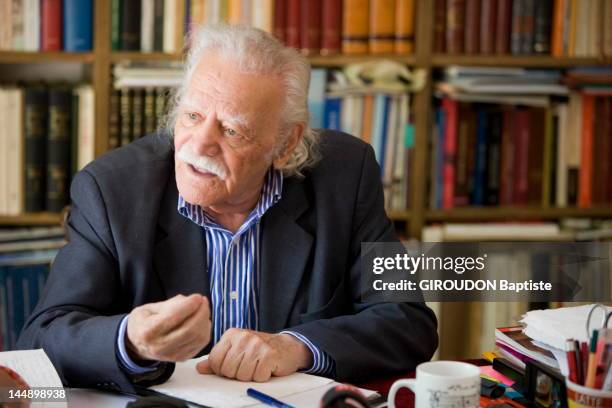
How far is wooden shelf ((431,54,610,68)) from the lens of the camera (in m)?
2.76

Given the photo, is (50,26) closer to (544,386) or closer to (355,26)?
(355,26)

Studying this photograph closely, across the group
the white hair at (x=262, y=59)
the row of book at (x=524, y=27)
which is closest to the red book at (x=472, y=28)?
the row of book at (x=524, y=27)

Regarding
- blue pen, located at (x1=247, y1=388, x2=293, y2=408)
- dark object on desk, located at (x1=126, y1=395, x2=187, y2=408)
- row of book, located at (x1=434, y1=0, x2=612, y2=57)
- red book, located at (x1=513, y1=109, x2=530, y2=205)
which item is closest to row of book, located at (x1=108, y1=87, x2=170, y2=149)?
row of book, located at (x1=434, y1=0, x2=612, y2=57)

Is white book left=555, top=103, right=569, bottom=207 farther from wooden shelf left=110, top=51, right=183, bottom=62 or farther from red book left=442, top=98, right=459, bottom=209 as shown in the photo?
wooden shelf left=110, top=51, right=183, bottom=62

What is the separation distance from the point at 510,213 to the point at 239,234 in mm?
1362

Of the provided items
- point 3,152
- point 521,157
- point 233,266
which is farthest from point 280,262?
point 521,157

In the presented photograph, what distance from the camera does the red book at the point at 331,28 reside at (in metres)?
2.70

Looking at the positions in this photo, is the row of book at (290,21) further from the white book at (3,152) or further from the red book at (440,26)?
the white book at (3,152)

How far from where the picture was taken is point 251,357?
4.53 ft

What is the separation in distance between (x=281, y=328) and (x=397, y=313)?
244 millimetres

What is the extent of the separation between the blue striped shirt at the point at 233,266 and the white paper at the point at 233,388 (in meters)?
0.33

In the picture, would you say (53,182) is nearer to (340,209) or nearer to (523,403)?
(340,209)

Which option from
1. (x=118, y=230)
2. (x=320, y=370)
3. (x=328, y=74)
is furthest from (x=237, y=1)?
(x=320, y=370)

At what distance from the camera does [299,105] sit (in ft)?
5.79
